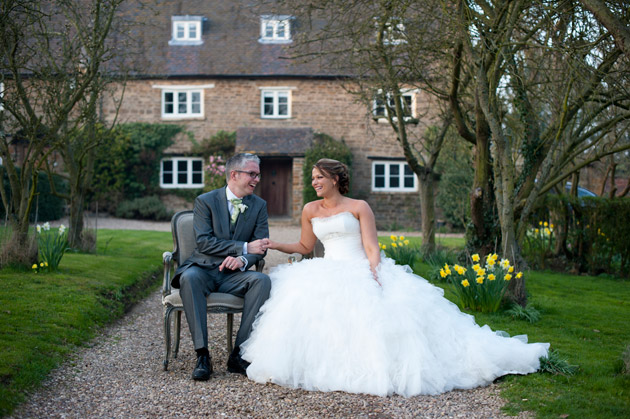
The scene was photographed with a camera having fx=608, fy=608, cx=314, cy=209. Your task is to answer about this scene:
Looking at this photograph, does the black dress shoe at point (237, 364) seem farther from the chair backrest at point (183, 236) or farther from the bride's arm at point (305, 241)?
the chair backrest at point (183, 236)

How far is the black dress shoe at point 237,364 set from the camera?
4.77 meters

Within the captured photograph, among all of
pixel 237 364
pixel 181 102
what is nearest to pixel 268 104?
pixel 181 102

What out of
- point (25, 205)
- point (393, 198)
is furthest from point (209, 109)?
point (25, 205)

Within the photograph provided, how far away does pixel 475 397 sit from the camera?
418 centimetres

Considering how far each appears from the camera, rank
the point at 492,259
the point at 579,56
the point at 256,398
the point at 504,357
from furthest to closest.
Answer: the point at 492,259 < the point at 579,56 < the point at 504,357 < the point at 256,398

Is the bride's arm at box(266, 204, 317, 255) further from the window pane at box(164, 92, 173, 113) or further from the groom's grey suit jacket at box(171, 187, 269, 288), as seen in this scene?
the window pane at box(164, 92, 173, 113)

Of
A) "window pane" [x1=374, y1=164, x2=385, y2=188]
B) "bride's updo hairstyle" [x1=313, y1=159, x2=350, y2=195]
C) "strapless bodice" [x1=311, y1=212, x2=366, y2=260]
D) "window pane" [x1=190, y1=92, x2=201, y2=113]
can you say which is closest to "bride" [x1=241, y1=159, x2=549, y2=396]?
"strapless bodice" [x1=311, y1=212, x2=366, y2=260]

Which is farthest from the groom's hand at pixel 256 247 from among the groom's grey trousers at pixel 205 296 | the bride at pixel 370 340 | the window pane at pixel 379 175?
the window pane at pixel 379 175

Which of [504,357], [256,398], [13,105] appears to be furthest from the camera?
[13,105]

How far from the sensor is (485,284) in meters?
6.49

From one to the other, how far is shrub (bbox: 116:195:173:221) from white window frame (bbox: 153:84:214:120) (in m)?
3.46

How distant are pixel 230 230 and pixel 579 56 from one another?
150 inches

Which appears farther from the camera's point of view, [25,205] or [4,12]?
[25,205]

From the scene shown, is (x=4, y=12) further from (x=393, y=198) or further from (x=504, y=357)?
(x=393, y=198)
